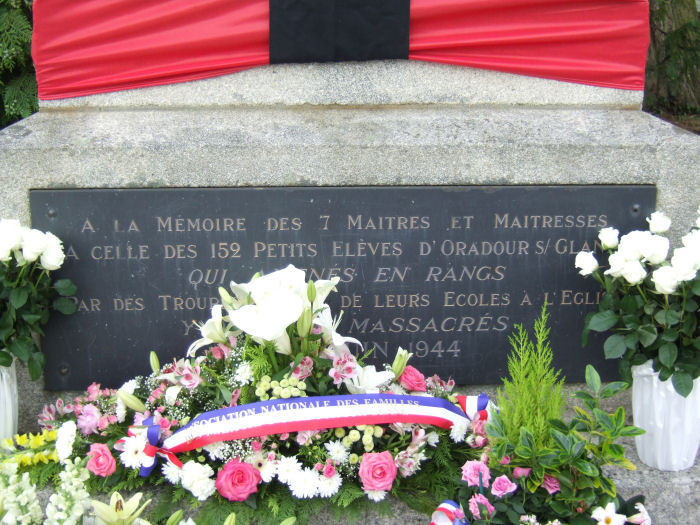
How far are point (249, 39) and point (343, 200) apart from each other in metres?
0.85

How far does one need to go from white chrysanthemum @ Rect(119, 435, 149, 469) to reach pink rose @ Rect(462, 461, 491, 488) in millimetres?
1088

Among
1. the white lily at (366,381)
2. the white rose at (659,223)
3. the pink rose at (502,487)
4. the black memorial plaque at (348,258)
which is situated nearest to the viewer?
the pink rose at (502,487)

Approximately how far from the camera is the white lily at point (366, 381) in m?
2.50

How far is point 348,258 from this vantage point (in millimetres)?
3016

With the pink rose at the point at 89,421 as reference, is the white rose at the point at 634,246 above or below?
above

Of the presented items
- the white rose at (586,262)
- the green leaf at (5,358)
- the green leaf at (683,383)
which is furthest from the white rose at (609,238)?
the green leaf at (5,358)

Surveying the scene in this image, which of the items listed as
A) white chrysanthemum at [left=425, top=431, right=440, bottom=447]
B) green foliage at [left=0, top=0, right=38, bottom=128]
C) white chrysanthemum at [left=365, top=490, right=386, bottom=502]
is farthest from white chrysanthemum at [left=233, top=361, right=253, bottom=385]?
green foliage at [left=0, top=0, right=38, bottom=128]

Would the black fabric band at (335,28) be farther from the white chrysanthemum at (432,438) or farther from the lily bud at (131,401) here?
the white chrysanthemum at (432,438)

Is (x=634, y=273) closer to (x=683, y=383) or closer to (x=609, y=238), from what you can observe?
(x=609, y=238)

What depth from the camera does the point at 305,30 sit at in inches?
121

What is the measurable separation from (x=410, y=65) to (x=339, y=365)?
1492 mm

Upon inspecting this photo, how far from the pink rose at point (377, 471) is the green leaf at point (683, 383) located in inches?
45.1

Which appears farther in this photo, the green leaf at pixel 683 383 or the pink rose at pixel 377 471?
the green leaf at pixel 683 383

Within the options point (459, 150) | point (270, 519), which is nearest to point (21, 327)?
point (270, 519)
